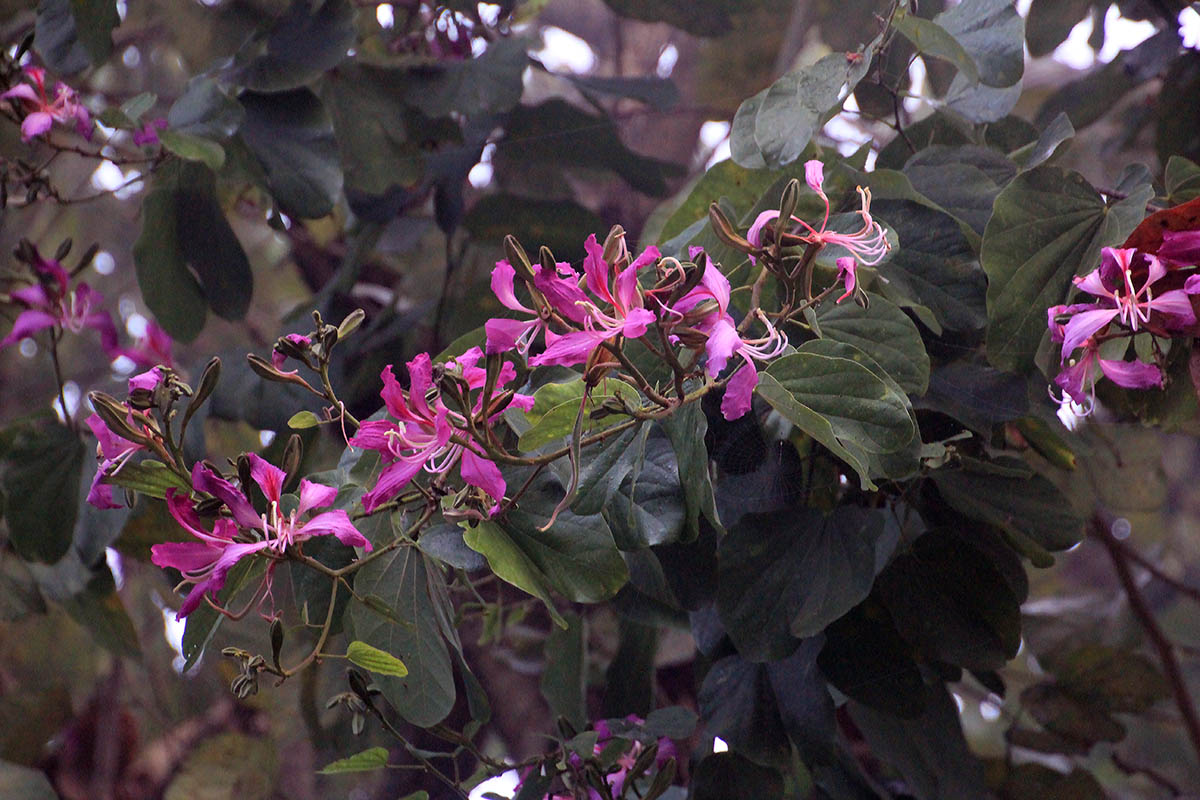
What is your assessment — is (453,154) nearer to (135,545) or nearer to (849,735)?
(135,545)

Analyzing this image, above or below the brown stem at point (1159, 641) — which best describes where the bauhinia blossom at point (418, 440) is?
above

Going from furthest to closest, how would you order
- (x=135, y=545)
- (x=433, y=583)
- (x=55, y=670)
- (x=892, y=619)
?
1. (x=55, y=670)
2. (x=135, y=545)
3. (x=892, y=619)
4. (x=433, y=583)

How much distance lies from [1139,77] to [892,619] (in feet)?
2.66

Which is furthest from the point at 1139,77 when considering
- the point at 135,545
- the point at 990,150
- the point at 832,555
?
the point at 135,545

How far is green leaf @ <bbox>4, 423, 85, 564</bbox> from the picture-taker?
2.88 feet

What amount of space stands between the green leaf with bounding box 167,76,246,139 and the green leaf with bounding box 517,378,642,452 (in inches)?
19.1

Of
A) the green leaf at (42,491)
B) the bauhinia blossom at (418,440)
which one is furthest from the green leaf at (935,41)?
the green leaf at (42,491)

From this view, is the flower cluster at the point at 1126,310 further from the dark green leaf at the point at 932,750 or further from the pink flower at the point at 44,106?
the pink flower at the point at 44,106

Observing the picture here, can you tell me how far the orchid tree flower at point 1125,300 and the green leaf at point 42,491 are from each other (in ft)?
2.63

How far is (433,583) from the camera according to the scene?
23.5 inches

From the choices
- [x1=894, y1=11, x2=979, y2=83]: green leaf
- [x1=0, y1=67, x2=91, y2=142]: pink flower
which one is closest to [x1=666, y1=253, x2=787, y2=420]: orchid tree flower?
[x1=894, y1=11, x2=979, y2=83]: green leaf

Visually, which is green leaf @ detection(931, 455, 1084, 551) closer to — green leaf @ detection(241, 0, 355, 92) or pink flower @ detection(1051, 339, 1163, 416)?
pink flower @ detection(1051, 339, 1163, 416)

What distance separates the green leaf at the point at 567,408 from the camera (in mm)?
519

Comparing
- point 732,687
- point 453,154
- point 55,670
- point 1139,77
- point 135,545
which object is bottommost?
point 55,670
